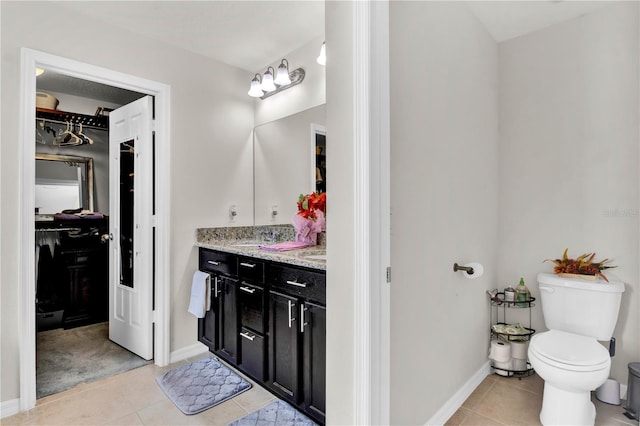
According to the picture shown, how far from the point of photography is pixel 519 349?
2.29 m

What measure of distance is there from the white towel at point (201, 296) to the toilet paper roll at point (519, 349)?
2212mm

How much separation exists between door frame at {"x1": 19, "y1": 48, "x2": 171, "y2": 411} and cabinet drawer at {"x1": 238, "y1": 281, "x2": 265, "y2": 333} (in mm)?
734

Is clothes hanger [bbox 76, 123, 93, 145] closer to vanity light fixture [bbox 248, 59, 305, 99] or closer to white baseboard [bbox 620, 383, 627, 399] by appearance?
vanity light fixture [bbox 248, 59, 305, 99]

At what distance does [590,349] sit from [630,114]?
4.70 ft

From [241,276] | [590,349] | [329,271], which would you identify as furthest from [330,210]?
[590,349]

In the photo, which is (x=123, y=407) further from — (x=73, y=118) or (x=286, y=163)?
→ (x=73, y=118)

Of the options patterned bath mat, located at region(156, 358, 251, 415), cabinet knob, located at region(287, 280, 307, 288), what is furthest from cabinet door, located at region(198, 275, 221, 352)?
cabinet knob, located at region(287, 280, 307, 288)

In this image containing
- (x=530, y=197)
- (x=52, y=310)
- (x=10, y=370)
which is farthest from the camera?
(x=52, y=310)

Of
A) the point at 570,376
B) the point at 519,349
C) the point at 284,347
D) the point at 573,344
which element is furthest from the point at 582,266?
the point at 284,347

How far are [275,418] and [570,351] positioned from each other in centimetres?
165

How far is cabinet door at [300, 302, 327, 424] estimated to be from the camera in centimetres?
167

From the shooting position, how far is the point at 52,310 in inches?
127

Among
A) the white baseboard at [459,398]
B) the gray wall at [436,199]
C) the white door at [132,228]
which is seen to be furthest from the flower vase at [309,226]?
the white baseboard at [459,398]

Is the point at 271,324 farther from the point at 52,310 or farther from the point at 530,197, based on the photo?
the point at 52,310
